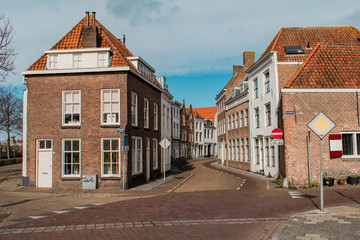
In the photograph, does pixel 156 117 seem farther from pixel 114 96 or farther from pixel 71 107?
pixel 71 107

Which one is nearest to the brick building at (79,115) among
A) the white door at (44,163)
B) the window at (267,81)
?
→ the white door at (44,163)

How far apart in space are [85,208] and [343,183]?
13.9m

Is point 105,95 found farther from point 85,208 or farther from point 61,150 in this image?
point 85,208

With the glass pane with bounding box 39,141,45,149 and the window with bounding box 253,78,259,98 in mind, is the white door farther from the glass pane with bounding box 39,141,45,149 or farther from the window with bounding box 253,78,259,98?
the window with bounding box 253,78,259,98

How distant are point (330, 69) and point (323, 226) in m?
13.8

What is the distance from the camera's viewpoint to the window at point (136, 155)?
19.9 meters

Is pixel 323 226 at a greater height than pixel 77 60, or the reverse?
pixel 77 60

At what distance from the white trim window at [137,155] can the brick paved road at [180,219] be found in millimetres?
6041

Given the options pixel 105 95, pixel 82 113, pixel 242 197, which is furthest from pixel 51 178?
pixel 242 197

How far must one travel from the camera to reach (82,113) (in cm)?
1900

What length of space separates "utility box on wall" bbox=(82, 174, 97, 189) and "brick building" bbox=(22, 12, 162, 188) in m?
0.25

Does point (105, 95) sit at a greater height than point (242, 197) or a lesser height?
greater

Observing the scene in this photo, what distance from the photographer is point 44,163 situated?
63.1ft

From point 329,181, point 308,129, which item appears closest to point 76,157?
point 308,129
